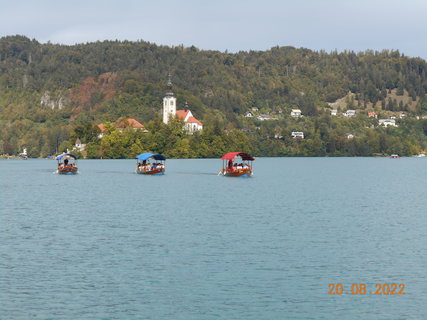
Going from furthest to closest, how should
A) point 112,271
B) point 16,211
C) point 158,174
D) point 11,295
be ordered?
point 158,174, point 16,211, point 112,271, point 11,295

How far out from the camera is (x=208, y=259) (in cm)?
4638

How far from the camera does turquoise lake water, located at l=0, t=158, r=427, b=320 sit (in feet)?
112

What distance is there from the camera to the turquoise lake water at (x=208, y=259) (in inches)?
1342

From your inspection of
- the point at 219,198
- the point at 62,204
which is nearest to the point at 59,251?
the point at 62,204

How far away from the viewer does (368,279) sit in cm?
3991

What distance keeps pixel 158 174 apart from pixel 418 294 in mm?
128703

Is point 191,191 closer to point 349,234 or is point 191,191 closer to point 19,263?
point 349,234

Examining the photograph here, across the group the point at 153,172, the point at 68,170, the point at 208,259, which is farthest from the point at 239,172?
the point at 208,259

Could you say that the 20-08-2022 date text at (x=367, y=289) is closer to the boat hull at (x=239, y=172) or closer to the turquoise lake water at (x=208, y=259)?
the turquoise lake water at (x=208, y=259)

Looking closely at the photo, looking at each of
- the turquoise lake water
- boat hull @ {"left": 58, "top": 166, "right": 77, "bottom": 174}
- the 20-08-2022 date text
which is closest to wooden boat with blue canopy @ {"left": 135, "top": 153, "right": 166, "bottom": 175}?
boat hull @ {"left": 58, "top": 166, "right": 77, "bottom": 174}

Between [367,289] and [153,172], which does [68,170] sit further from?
[367,289]

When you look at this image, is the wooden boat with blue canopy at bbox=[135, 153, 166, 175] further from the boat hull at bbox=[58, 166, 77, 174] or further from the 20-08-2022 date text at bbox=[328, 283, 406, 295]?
the 20-08-2022 date text at bbox=[328, 283, 406, 295]

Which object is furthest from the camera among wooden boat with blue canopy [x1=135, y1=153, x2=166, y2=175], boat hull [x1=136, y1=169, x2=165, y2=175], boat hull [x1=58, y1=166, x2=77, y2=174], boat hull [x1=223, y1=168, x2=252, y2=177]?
boat hull [x1=58, y1=166, x2=77, y2=174]

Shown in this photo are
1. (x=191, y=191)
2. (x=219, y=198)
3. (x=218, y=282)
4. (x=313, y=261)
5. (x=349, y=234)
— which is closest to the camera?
(x=218, y=282)
